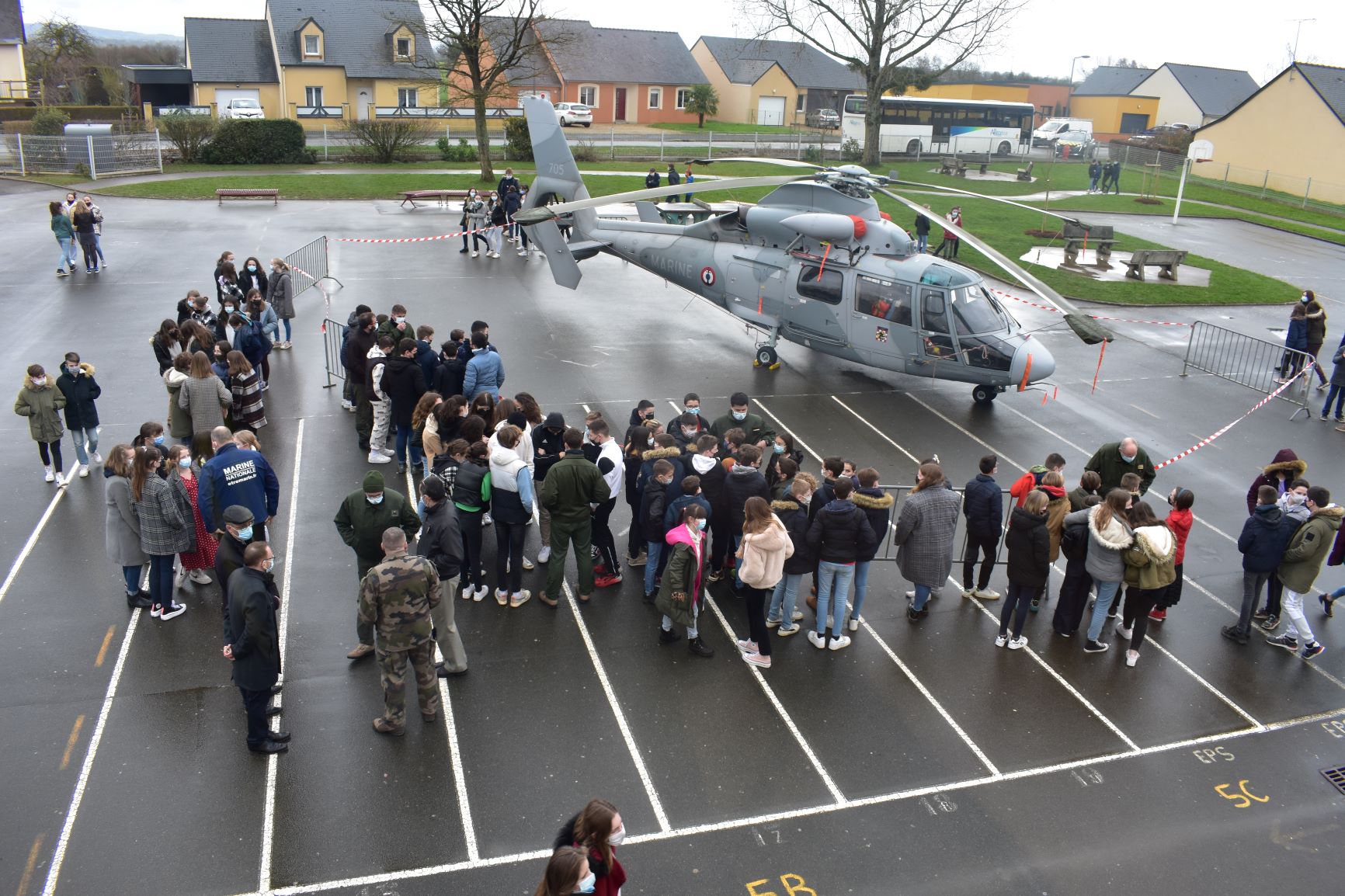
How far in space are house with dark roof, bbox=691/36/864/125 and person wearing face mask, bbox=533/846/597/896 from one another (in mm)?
74512

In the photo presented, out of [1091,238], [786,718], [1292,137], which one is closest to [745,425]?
[786,718]

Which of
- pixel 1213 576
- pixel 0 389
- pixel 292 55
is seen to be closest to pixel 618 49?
pixel 292 55

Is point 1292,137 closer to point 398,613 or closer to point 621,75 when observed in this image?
point 621,75

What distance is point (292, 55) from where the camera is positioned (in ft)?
186

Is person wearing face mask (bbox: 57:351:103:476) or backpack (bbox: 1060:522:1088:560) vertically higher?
person wearing face mask (bbox: 57:351:103:476)

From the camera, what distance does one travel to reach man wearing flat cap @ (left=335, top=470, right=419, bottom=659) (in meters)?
7.88

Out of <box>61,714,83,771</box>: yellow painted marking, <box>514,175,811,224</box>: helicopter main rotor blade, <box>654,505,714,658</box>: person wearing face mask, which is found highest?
<box>514,175,811,224</box>: helicopter main rotor blade

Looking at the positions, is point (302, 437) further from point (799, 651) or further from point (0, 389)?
point (799, 651)

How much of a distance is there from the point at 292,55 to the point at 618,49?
23.6 meters

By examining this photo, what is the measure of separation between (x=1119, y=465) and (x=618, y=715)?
6370 mm

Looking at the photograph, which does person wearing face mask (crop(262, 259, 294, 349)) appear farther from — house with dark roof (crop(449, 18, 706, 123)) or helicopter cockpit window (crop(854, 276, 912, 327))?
house with dark roof (crop(449, 18, 706, 123))

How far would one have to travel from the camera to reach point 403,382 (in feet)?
38.4

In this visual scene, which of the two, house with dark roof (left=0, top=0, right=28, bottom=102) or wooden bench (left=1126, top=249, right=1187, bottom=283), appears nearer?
wooden bench (left=1126, top=249, right=1187, bottom=283)

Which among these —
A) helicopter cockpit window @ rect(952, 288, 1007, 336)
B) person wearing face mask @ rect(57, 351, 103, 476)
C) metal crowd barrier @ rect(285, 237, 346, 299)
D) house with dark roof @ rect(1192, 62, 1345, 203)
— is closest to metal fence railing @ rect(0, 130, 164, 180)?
metal crowd barrier @ rect(285, 237, 346, 299)
